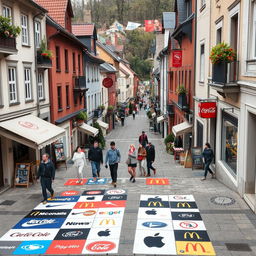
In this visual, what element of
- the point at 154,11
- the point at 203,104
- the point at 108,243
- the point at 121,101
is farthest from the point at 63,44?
the point at 154,11

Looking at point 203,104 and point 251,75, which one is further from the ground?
point 251,75

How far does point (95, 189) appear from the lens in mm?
12719

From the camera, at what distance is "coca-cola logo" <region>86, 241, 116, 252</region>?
7.59 metres

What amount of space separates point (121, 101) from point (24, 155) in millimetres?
52380

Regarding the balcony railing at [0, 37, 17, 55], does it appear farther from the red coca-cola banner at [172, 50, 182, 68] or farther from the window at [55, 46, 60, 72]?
the red coca-cola banner at [172, 50, 182, 68]

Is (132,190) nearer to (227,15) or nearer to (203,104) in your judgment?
(203,104)

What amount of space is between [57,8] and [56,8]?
73 millimetres

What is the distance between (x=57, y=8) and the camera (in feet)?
78.4

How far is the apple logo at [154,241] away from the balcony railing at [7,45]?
8164 millimetres

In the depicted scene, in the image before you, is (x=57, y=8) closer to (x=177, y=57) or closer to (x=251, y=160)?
(x=177, y=57)

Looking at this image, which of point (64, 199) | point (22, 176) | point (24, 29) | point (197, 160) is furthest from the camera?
point (197, 160)

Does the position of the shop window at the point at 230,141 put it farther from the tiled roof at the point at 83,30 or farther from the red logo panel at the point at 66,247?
the tiled roof at the point at 83,30

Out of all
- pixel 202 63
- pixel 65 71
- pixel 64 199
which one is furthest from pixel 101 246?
pixel 65 71

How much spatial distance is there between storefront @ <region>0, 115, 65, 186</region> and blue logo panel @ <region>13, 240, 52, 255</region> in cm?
550
